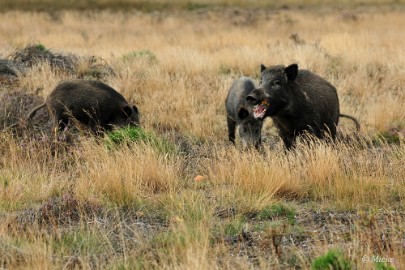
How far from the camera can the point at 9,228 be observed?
623cm

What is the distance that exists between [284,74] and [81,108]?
163 inches

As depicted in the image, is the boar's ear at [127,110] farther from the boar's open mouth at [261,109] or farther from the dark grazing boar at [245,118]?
the boar's open mouth at [261,109]

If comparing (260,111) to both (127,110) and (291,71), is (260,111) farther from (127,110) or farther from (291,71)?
(127,110)

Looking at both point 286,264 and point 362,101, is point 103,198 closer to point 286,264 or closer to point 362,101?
point 286,264

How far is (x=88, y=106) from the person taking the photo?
37.1 feet

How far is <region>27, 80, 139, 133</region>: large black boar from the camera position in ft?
36.9

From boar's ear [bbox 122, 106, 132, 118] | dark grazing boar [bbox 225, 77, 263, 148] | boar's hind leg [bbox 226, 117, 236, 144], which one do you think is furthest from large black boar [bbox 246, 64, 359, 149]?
boar's ear [bbox 122, 106, 132, 118]

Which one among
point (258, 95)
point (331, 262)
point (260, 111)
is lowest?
point (331, 262)

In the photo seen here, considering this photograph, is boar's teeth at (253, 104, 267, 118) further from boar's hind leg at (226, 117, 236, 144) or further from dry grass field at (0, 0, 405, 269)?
boar's hind leg at (226, 117, 236, 144)

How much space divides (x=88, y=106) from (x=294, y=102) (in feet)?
13.7

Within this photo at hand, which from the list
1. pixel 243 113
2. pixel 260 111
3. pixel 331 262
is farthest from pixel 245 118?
pixel 331 262

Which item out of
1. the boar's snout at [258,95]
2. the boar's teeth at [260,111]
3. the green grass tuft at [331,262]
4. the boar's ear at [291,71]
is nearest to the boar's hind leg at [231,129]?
the boar's ear at [291,71]

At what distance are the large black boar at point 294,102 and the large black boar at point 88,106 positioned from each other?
329cm

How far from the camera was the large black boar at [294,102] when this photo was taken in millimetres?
8695
